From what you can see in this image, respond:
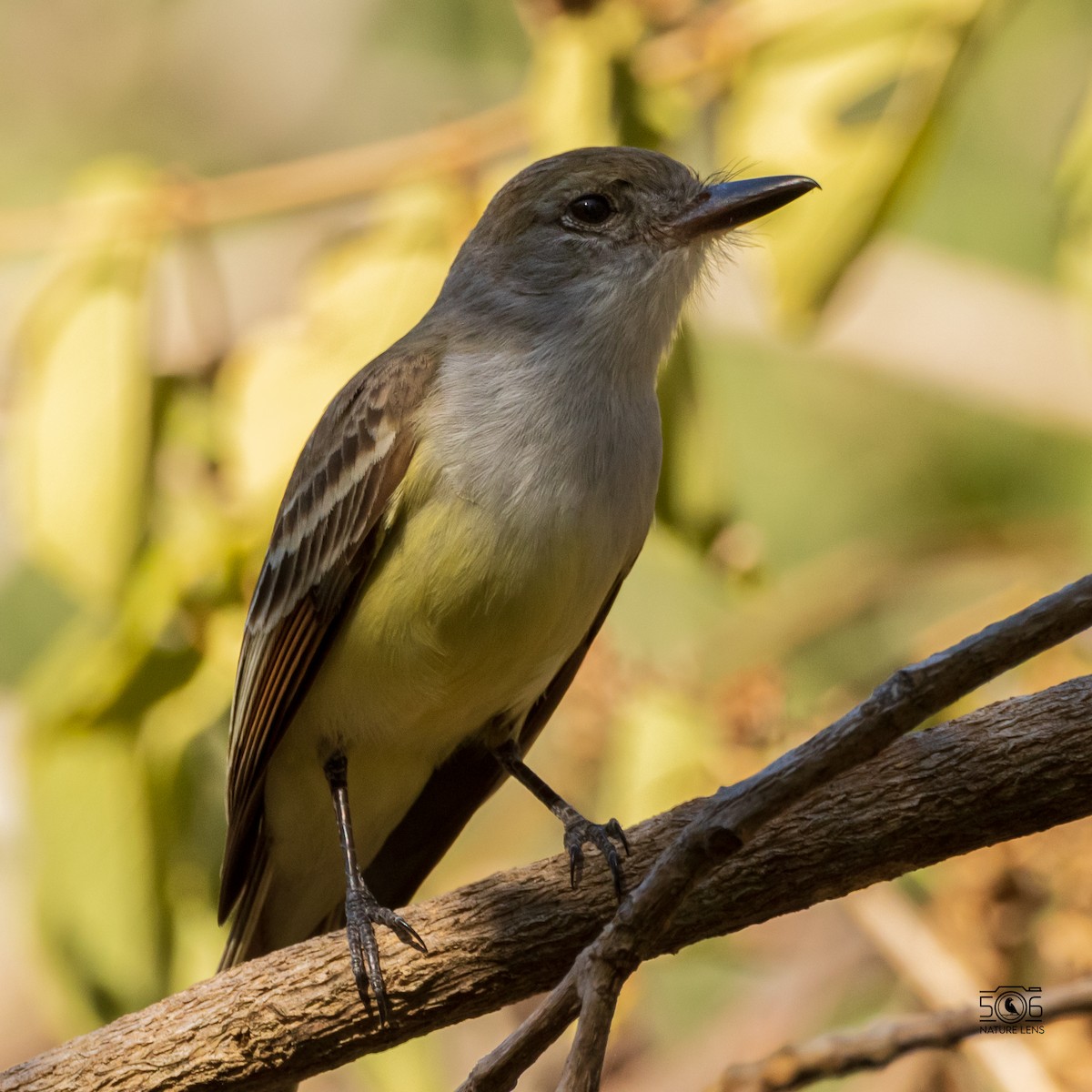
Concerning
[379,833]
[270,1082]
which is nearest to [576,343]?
[379,833]

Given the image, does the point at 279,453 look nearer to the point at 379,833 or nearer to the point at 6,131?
the point at 379,833

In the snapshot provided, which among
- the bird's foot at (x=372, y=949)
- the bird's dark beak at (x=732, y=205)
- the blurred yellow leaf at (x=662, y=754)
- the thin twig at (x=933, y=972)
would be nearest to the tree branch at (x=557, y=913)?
the bird's foot at (x=372, y=949)

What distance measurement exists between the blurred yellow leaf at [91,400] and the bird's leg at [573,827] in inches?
41.3

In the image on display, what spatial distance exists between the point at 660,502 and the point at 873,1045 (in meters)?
1.30

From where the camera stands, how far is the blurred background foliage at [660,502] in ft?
12.0

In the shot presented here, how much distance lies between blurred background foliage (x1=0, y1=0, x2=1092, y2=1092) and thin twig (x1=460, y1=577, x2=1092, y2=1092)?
4.71 ft

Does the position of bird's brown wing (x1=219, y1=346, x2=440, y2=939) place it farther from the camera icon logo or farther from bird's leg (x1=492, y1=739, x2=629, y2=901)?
the camera icon logo

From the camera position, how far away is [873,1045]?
10.2ft

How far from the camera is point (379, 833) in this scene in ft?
13.2

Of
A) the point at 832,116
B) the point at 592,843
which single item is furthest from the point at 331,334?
the point at 592,843

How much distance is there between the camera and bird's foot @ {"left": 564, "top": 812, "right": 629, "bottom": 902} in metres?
3.00

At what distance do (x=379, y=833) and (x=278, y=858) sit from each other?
0.26 metres

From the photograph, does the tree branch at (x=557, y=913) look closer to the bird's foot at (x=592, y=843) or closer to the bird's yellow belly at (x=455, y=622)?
the bird's foot at (x=592, y=843)

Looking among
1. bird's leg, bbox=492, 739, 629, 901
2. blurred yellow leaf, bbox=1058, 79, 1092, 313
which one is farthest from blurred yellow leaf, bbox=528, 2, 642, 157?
bird's leg, bbox=492, 739, 629, 901
